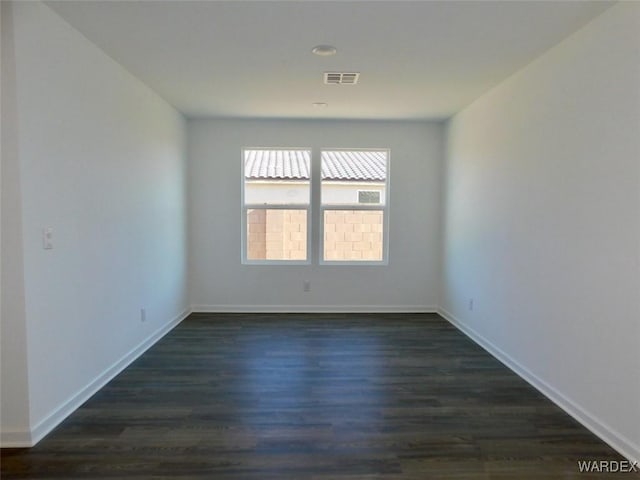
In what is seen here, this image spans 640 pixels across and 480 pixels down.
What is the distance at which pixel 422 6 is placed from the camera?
7.08ft

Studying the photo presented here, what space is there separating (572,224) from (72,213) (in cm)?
325

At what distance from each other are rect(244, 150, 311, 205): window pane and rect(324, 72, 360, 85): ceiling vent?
166 centimetres

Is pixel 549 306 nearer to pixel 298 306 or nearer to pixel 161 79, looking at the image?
pixel 298 306

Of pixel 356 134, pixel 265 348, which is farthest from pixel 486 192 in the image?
pixel 265 348

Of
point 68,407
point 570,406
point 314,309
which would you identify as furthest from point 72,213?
point 570,406

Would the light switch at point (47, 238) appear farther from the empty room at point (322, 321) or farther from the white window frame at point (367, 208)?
the white window frame at point (367, 208)

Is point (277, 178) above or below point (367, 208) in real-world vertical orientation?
above

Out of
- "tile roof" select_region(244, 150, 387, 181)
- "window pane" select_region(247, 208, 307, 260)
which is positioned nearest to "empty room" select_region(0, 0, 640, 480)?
"tile roof" select_region(244, 150, 387, 181)

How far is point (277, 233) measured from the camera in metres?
5.04

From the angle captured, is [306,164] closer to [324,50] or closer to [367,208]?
[367,208]

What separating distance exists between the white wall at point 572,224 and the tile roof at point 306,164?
5.30ft

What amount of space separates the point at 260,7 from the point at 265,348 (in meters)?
2.81
